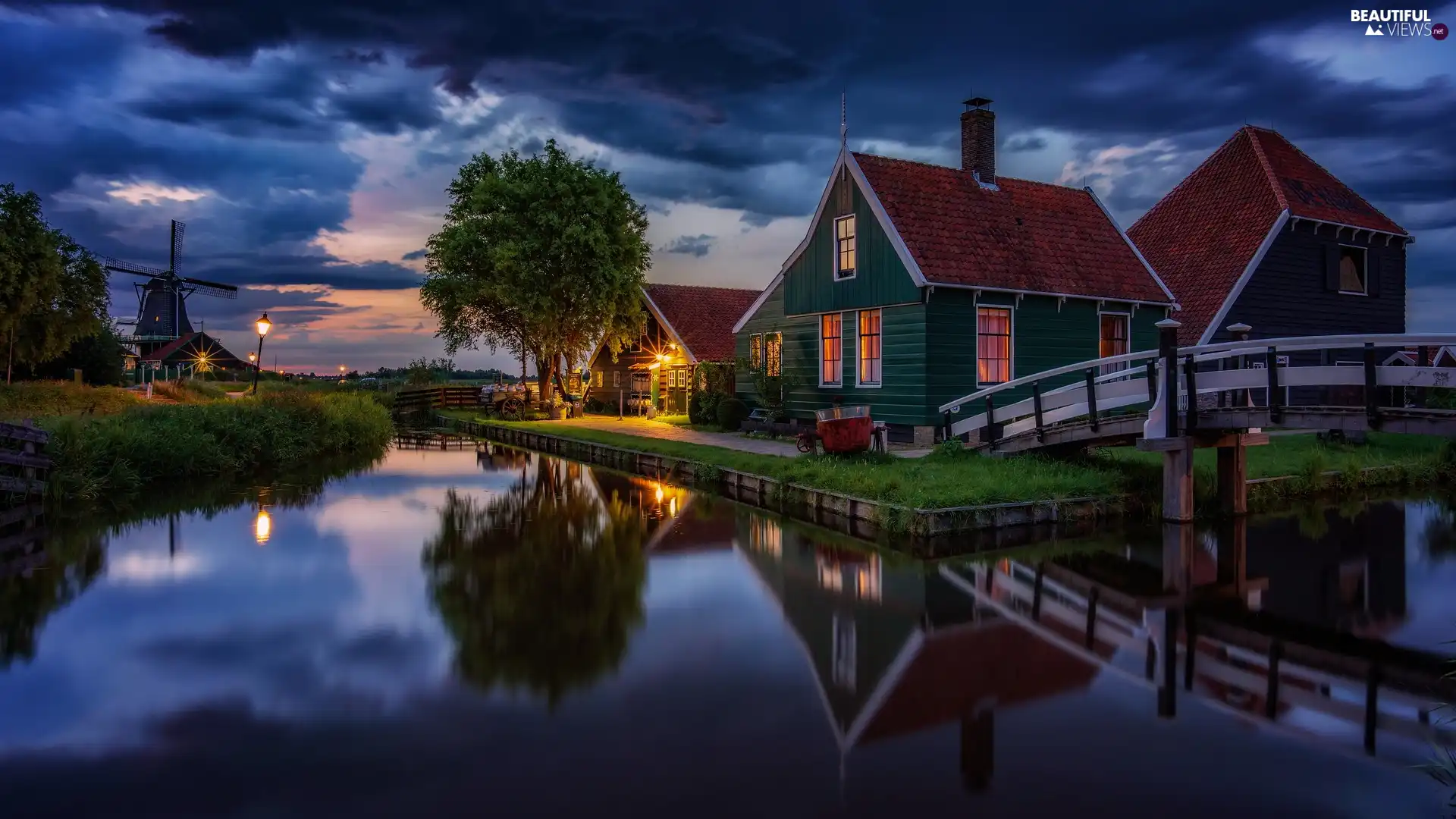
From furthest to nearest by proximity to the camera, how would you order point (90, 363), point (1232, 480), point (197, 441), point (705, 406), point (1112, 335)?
point (90, 363)
point (705, 406)
point (1112, 335)
point (197, 441)
point (1232, 480)

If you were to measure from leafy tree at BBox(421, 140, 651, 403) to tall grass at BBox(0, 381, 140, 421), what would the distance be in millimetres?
12395

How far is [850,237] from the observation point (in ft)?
68.1

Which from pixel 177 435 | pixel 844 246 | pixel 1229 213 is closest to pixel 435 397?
pixel 177 435

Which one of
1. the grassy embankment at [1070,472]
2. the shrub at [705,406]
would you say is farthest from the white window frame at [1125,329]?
the shrub at [705,406]

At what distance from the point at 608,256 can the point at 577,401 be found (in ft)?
34.0

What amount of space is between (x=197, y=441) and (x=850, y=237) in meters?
14.6

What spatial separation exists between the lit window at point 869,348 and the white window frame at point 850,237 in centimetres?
91

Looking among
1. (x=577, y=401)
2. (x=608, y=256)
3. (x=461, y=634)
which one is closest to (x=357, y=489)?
(x=461, y=634)

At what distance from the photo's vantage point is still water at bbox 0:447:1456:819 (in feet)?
16.0

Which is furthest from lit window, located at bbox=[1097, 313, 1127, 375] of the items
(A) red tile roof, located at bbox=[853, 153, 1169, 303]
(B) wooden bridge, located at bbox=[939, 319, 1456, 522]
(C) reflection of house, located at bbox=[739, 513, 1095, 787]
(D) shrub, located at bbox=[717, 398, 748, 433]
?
(C) reflection of house, located at bbox=[739, 513, 1095, 787]

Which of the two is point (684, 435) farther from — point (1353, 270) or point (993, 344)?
point (1353, 270)

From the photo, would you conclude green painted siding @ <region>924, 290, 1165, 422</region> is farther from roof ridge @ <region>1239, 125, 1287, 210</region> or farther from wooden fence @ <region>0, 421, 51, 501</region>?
wooden fence @ <region>0, 421, 51, 501</region>

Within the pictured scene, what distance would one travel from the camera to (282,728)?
5.66 m

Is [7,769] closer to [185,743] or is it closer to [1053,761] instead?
[185,743]
